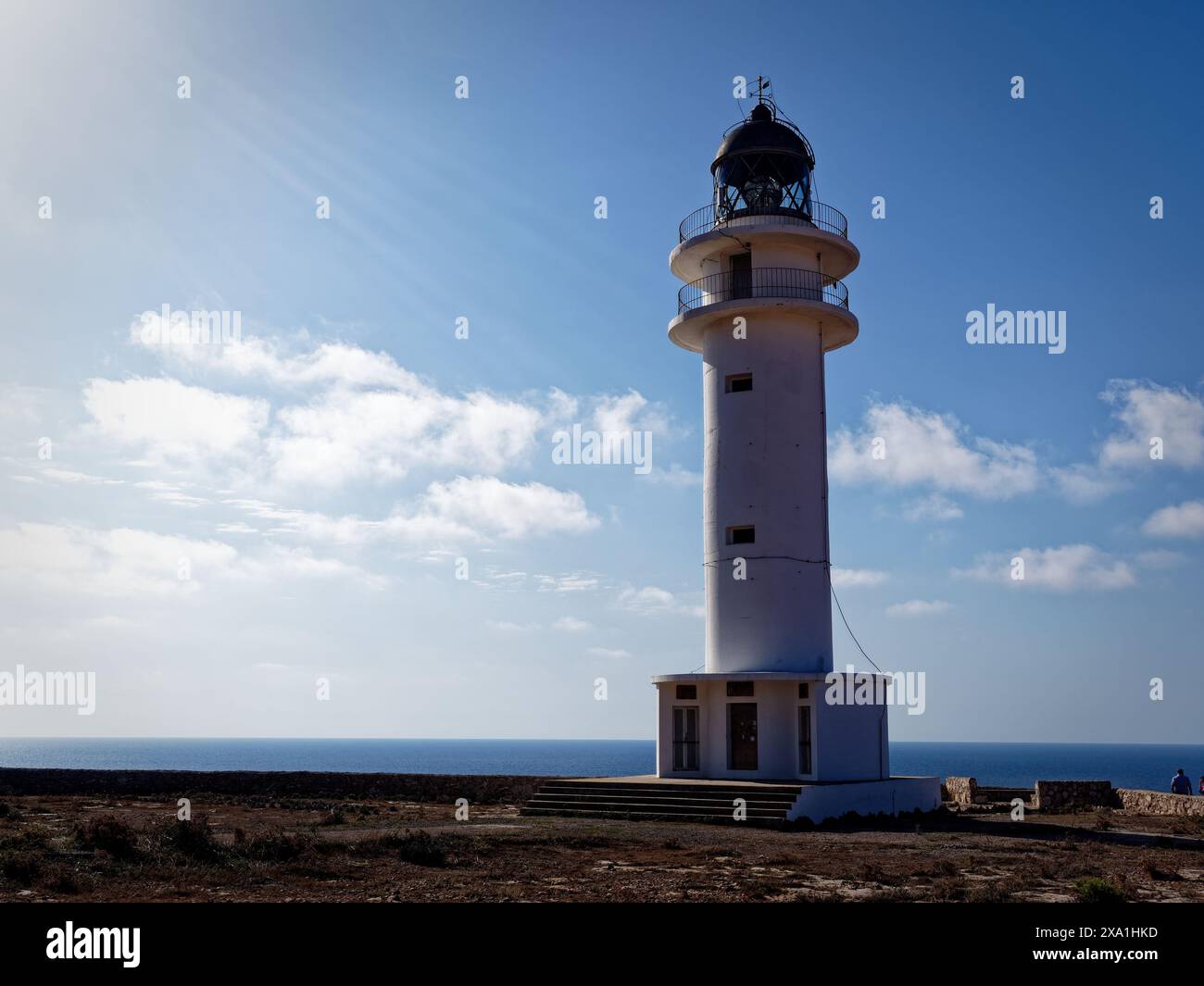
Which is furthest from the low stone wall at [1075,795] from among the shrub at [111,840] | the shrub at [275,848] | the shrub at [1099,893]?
the shrub at [111,840]

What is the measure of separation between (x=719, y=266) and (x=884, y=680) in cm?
1063

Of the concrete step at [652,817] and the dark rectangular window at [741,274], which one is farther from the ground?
the dark rectangular window at [741,274]

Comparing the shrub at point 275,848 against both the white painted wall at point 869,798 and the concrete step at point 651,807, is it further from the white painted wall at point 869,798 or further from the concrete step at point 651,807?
the white painted wall at point 869,798

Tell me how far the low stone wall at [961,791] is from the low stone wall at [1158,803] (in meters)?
3.70

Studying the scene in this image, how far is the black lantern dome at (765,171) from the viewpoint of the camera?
27688 millimetres

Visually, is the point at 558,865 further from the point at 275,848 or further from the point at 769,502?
the point at 769,502

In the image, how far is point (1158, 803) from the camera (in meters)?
26.0

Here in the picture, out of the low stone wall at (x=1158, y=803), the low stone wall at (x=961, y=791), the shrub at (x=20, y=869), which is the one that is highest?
the shrub at (x=20, y=869)

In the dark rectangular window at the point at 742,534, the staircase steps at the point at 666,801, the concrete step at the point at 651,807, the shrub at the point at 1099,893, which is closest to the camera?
the shrub at the point at 1099,893

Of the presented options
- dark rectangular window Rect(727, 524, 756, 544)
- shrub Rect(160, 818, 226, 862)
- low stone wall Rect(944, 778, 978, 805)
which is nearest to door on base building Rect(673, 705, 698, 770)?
dark rectangular window Rect(727, 524, 756, 544)

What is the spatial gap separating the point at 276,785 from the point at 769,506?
57.9 feet

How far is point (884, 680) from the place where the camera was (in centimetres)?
2595

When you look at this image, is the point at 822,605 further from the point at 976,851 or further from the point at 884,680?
the point at 976,851
